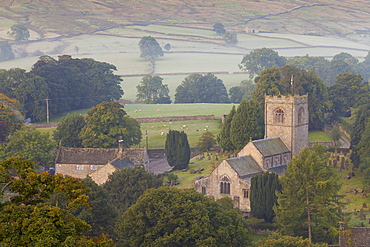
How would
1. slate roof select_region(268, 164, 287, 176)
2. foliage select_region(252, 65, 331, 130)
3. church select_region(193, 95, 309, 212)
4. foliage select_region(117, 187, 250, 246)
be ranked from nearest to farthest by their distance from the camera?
1. foliage select_region(117, 187, 250, 246)
2. church select_region(193, 95, 309, 212)
3. slate roof select_region(268, 164, 287, 176)
4. foliage select_region(252, 65, 331, 130)

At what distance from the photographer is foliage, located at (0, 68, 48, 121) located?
121m

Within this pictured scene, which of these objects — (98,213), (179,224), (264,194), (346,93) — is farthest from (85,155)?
(346,93)

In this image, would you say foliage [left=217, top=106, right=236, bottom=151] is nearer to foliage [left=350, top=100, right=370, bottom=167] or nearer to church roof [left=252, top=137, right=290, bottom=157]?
church roof [left=252, top=137, right=290, bottom=157]

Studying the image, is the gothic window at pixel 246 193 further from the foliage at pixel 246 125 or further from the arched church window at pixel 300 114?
the foliage at pixel 246 125

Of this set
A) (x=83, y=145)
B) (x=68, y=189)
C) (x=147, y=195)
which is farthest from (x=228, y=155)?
(x=68, y=189)

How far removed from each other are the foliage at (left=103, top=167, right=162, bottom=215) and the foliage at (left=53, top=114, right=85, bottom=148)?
25539 millimetres

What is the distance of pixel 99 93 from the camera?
143250mm

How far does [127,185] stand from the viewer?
7238 cm

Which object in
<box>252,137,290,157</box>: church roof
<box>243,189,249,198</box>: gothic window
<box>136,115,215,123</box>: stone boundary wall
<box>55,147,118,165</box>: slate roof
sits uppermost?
<box>252,137,290,157</box>: church roof

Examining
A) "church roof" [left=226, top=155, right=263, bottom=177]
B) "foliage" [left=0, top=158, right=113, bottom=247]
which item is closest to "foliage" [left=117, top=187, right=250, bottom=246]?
"church roof" [left=226, top=155, right=263, bottom=177]

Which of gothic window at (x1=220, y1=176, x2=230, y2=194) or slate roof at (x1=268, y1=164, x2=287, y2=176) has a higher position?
slate roof at (x1=268, y1=164, x2=287, y2=176)

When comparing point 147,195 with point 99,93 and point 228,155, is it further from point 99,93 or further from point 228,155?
point 99,93

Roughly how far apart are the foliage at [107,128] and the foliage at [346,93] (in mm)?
36777

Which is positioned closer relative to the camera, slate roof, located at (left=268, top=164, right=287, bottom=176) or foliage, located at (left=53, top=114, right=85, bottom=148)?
slate roof, located at (left=268, top=164, right=287, bottom=176)
